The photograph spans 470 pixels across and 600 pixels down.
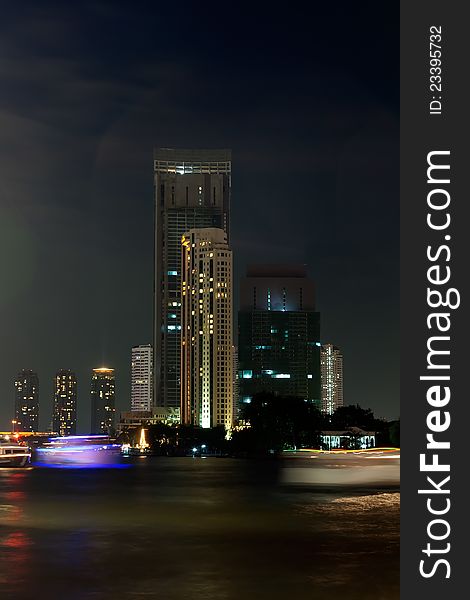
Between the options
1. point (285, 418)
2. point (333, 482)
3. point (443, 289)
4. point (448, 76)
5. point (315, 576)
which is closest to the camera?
point (443, 289)

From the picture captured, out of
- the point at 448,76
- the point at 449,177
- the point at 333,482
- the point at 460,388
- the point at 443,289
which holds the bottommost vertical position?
the point at 333,482

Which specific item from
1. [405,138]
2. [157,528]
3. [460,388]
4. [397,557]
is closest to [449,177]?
[405,138]

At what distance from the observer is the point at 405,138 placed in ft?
80.8

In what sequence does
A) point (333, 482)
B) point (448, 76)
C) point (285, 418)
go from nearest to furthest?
point (448, 76)
point (333, 482)
point (285, 418)

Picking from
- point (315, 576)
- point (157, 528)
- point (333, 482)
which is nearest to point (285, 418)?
point (333, 482)

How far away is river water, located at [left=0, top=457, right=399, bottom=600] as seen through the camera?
26.4 m

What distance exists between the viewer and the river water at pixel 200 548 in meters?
26.4

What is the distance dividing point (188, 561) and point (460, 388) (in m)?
11.7

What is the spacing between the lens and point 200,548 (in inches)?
1388

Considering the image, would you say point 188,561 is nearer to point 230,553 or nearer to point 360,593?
point 230,553

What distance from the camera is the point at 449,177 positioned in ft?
82.3

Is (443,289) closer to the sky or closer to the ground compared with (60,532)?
closer to the sky

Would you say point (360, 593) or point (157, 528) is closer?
point (360, 593)

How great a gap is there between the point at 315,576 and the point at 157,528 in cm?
1440
